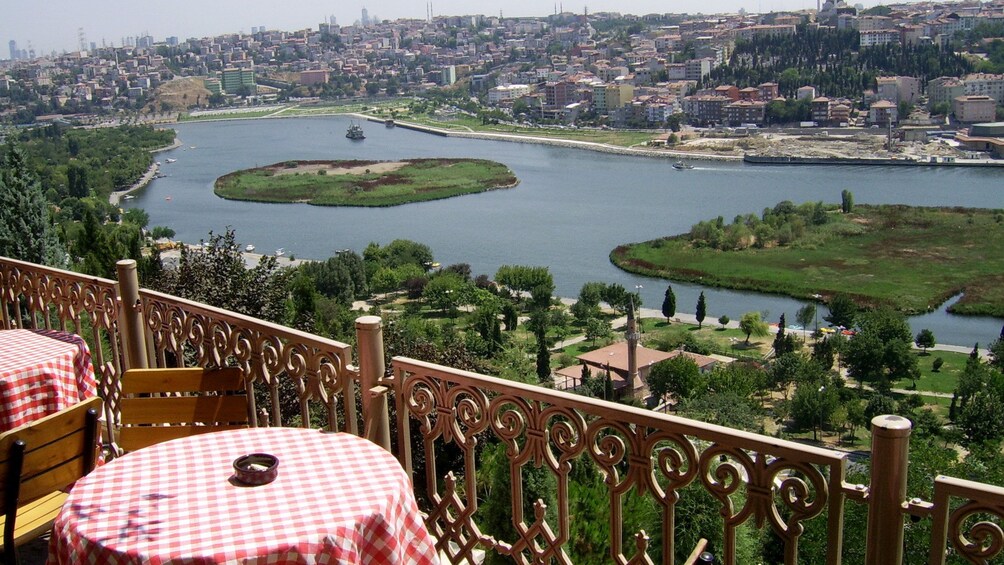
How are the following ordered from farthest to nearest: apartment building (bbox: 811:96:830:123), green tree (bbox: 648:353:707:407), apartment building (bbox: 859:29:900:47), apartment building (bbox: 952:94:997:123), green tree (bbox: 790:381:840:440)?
apartment building (bbox: 859:29:900:47) → apartment building (bbox: 811:96:830:123) → apartment building (bbox: 952:94:997:123) → green tree (bbox: 648:353:707:407) → green tree (bbox: 790:381:840:440)

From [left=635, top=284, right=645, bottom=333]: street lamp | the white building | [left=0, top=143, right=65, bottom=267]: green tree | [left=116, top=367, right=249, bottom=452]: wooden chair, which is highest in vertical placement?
[left=116, top=367, right=249, bottom=452]: wooden chair

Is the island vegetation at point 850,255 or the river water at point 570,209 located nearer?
the island vegetation at point 850,255

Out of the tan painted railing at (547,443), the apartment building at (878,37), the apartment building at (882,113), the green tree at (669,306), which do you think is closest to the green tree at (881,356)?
the green tree at (669,306)

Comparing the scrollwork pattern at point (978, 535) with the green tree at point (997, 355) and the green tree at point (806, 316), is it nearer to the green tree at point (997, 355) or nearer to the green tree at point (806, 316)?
the green tree at point (997, 355)

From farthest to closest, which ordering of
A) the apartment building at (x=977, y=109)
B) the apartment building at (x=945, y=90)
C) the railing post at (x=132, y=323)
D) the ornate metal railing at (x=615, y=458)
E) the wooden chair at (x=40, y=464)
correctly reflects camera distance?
the apartment building at (x=945, y=90)
the apartment building at (x=977, y=109)
the railing post at (x=132, y=323)
the wooden chair at (x=40, y=464)
the ornate metal railing at (x=615, y=458)

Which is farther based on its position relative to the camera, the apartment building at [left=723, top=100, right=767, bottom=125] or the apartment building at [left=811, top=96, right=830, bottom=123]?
the apartment building at [left=723, top=100, right=767, bottom=125]

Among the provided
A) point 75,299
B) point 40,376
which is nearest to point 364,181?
point 75,299

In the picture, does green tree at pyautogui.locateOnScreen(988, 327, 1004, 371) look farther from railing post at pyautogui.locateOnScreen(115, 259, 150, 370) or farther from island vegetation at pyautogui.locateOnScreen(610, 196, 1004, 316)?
railing post at pyautogui.locateOnScreen(115, 259, 150, 370)

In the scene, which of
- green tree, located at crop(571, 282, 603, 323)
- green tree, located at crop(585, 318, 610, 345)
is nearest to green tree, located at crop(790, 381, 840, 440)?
green tree, located at crop(585, 318, 610, 345)
